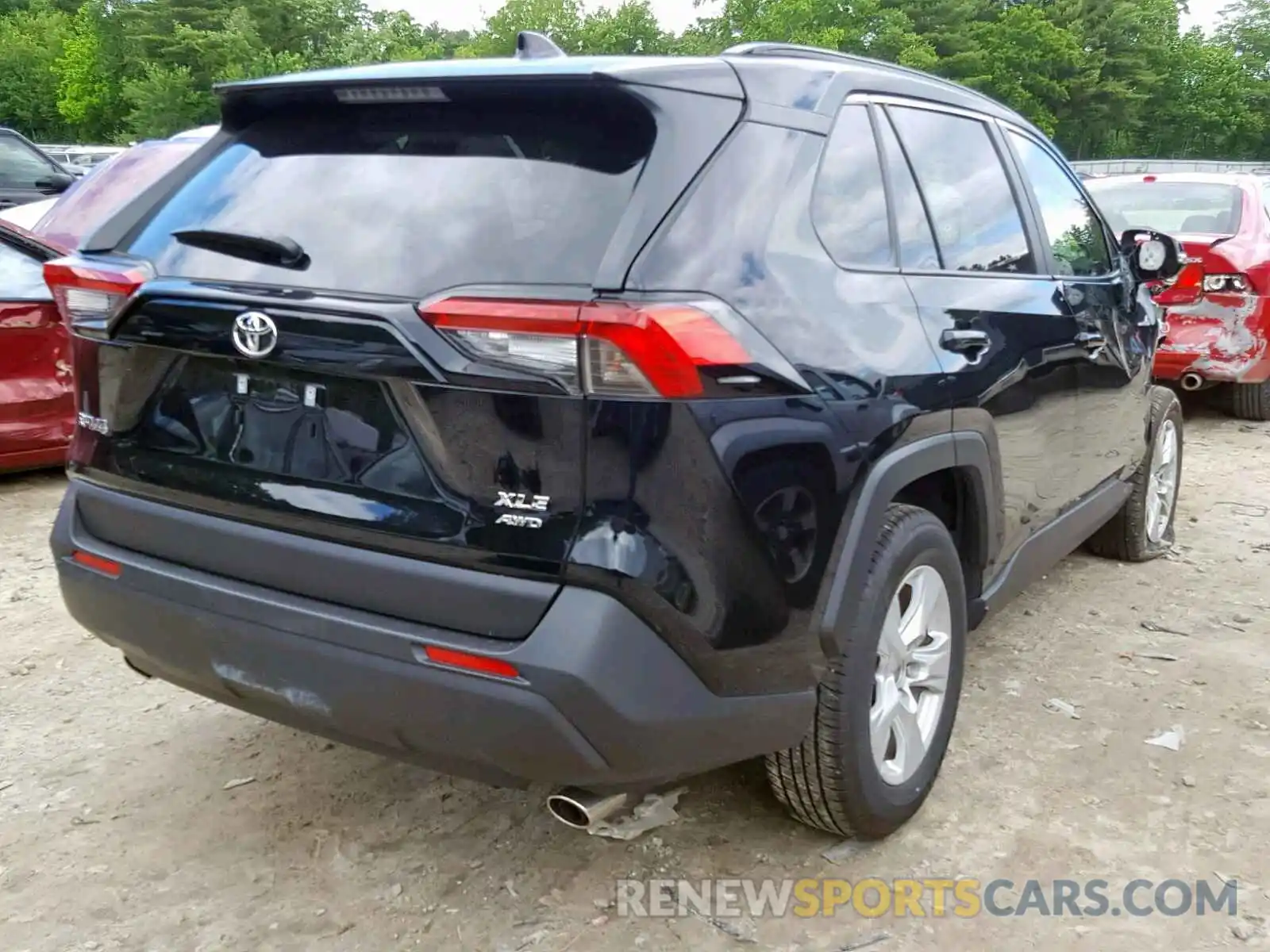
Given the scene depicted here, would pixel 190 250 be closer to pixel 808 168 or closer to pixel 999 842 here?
pixel 808 168

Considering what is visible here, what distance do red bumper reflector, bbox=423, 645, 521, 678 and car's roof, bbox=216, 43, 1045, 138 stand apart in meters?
1.06

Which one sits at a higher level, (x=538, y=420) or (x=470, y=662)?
(x=538, y=420)

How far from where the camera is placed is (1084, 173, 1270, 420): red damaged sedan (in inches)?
269

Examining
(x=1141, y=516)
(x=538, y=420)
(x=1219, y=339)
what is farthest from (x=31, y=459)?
(x=1219, y=339)

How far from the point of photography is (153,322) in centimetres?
231

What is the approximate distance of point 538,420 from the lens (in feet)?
6.47

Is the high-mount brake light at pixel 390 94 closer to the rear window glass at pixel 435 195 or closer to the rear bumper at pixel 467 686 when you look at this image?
the rear window glass at pixel 435 195

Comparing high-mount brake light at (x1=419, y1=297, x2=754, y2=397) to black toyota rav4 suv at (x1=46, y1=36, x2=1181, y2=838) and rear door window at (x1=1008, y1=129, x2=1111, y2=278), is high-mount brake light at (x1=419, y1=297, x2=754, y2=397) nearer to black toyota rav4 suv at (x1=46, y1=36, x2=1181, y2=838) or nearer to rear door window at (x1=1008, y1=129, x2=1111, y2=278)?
black toyota rav4 suv at (x1=46, y1=36, x2=1181, y2=838)

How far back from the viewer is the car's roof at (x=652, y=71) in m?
2.10

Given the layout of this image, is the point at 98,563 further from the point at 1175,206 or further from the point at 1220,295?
the point at 1175,206

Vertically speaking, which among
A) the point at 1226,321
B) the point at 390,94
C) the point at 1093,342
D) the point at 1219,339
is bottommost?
the point at 1219,339

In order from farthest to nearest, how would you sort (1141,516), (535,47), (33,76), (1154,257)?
(33,76) < (1141,516) < (1154,257) < (535,47)

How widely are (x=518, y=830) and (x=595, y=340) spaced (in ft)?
4.78

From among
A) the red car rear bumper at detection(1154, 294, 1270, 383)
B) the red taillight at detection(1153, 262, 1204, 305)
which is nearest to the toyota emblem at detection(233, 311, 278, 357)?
the red taillight at detection(1153, 262, 1204, 305)
